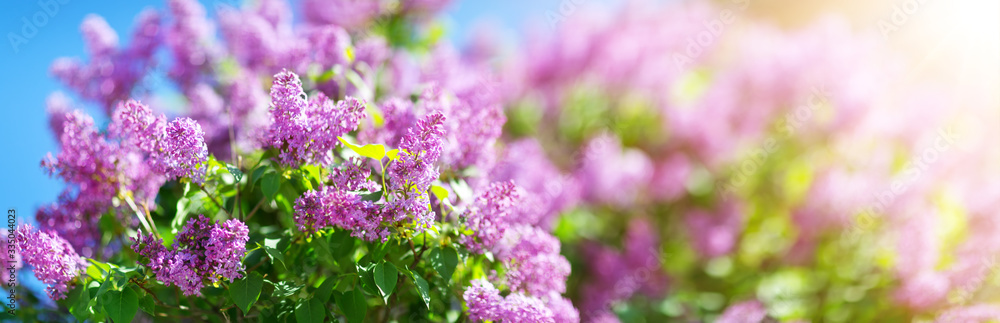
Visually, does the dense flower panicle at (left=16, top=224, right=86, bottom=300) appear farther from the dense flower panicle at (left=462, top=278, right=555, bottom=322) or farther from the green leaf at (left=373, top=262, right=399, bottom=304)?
the dense flower panicle at (left=462, top=278, right=555, bottom=322)

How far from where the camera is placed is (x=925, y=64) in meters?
2.74

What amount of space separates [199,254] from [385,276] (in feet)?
0.82

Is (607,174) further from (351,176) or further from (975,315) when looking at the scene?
(351,176)

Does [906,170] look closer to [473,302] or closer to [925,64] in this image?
[925,64]

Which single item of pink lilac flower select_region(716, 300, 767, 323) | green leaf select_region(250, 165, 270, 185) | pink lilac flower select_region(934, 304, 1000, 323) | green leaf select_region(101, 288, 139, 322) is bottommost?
green leaf select_region(101, 288, 139, 322)

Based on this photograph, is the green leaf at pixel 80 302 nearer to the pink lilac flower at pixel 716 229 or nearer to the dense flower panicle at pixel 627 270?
the dense flower panicle at pixel 627 270

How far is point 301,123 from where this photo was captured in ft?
2.99

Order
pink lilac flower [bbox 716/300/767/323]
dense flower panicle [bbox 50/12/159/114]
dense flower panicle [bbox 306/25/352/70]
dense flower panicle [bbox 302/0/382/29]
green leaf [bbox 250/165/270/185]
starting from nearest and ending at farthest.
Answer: green leaf [bbox 250/165/270/185] < dense flower panicle [bbox 306/25/352/70] < pink lilac flower [bbox 716/300/767/323] < dense flower panicle [bbox 50/12/159/114] < dense flower panicle [bbox 302/0/382/29]

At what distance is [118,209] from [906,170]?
2.11 m

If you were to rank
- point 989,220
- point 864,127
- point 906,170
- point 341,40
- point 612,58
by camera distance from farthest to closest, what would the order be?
point 612,58 < point 864,127 < point 906,170 < point 989,220 < point 341,40

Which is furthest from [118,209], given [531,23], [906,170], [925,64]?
[925,64]

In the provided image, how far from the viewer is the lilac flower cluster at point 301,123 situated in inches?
35.7

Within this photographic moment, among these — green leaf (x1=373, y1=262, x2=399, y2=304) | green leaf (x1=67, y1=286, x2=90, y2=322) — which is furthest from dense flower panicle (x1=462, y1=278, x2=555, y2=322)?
green leaf (x1=67, y1=286, x2=90, y2=322)

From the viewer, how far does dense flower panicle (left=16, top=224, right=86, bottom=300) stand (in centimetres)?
95
